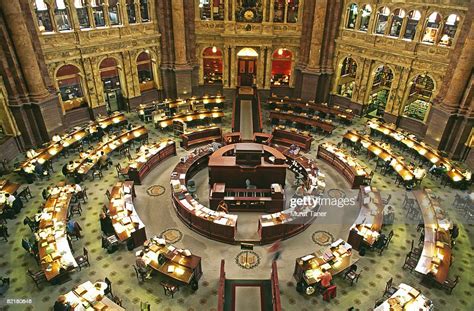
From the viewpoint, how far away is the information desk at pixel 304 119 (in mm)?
26438

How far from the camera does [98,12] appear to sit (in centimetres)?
2578

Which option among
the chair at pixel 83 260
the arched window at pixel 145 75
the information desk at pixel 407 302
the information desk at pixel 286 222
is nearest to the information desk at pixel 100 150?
the chair at pixel 83 260

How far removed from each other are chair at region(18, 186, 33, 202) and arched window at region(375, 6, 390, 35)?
88.5 feet

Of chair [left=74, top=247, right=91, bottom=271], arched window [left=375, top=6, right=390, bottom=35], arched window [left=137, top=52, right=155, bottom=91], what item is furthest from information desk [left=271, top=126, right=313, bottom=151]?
chair [left=74, top=247, right=91, bottom=271]

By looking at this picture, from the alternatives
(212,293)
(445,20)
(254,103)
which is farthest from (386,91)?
(212,293)

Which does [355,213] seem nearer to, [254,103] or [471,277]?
[471,277]

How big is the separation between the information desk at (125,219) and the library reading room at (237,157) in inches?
4.0

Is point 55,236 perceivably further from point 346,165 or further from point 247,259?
point 346,165

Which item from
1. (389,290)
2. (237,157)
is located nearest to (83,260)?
(237,157)

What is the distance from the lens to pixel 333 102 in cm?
3141

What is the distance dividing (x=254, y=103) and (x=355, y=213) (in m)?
15.2

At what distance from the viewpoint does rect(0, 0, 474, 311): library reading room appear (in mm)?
14016

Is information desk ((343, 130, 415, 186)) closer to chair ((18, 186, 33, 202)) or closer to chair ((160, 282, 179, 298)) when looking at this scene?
chair ((160, 282, 179, 298))

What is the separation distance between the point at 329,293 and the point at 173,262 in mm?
6451
